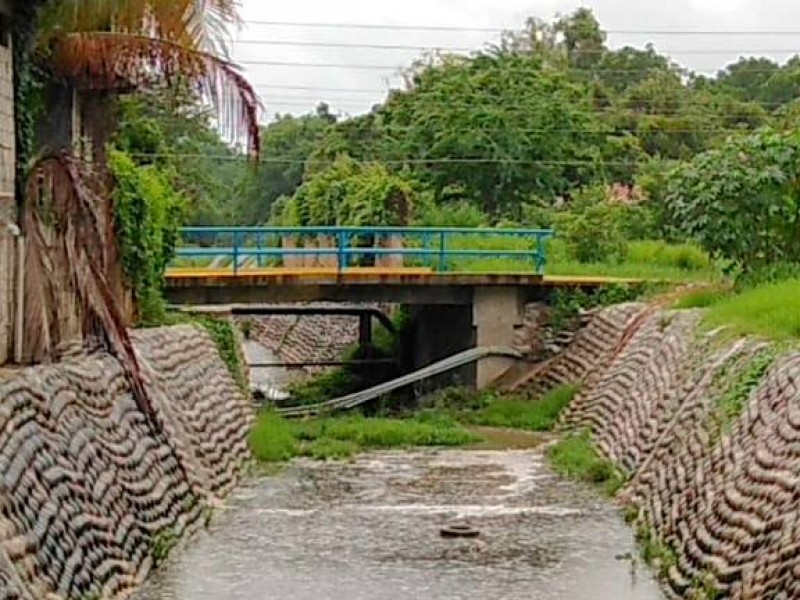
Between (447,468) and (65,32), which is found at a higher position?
(65,32)

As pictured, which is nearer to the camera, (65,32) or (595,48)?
(65,32)

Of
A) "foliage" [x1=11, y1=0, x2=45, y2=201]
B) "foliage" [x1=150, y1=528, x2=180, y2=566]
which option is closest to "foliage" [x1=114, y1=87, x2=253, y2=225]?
"foliage" [x1=11, y1=0, x2=45, y2=201]

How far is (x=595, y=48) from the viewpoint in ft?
178

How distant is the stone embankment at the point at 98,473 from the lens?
10.1 metres

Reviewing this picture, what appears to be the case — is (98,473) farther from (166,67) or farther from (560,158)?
(560,158)

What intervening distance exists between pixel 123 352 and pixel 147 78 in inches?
139

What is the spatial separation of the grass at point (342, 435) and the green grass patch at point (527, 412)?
685 millimetres

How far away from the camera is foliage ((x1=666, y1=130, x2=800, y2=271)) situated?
1969cm

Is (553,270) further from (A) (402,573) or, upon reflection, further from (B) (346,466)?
(A) (402,573)

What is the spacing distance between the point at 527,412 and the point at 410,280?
10.6 feet

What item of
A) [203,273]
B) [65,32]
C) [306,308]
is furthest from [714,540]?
[306,308]

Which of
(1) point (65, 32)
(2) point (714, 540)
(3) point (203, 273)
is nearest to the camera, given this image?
(2) point (714, 540)

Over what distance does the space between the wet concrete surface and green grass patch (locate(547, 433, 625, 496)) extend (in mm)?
234

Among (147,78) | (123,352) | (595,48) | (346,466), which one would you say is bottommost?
(346,466)
